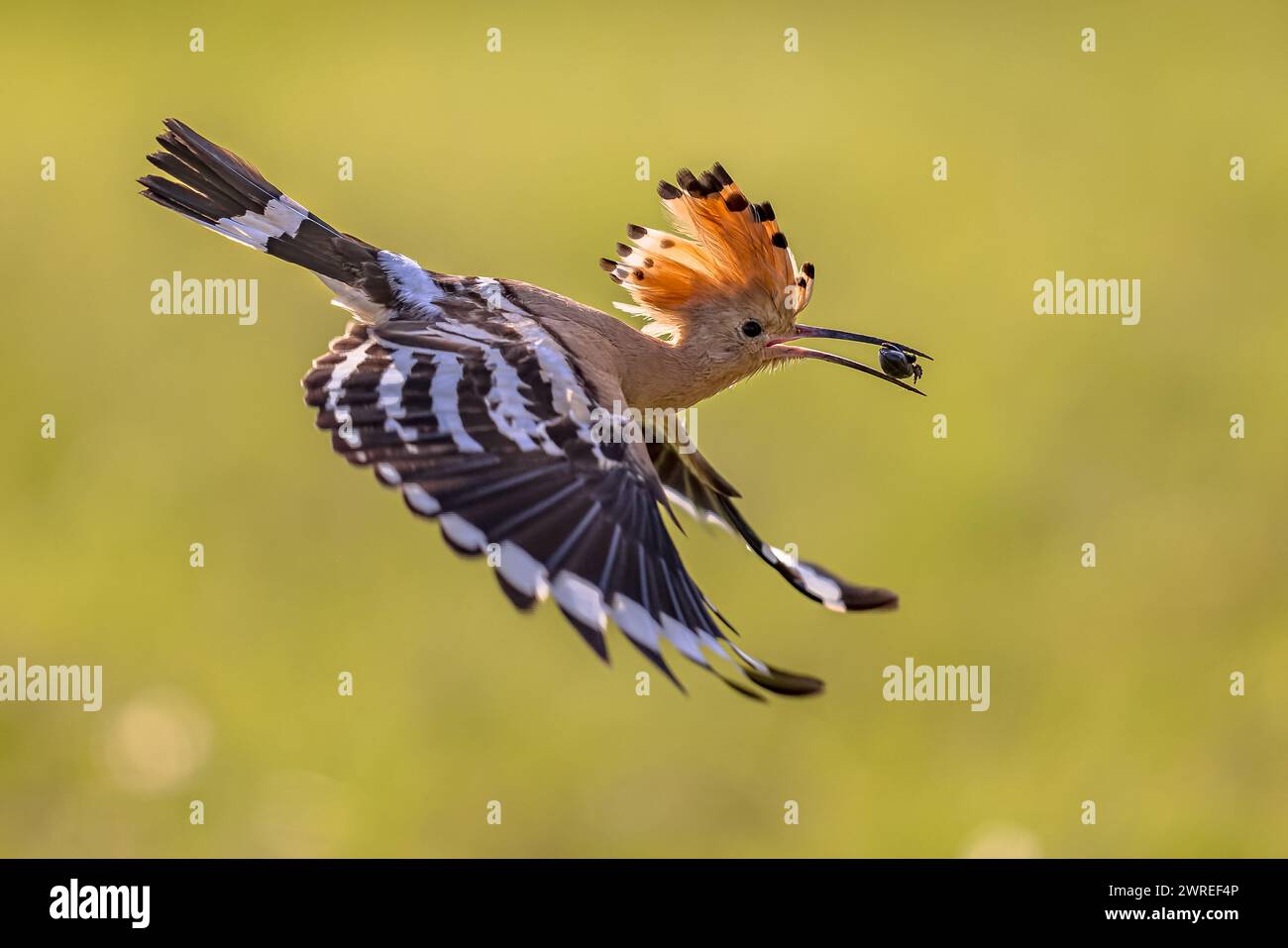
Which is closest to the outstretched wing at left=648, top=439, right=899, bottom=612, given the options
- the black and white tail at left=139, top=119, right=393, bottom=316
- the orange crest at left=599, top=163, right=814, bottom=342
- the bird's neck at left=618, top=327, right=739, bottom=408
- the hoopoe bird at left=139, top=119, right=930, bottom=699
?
the hoopoe bird at left=139, top=119, right=930, bottom=699

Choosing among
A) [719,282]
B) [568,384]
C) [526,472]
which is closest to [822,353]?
[719,282]

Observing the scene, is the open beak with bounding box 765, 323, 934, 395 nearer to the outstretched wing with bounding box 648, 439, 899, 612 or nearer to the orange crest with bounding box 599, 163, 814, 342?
the orange crest with bounding box 599, 163, 814, 342

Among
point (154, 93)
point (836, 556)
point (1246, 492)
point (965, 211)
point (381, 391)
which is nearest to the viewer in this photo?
point (381, 391)

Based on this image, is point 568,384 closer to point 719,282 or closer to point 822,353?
point 719,282

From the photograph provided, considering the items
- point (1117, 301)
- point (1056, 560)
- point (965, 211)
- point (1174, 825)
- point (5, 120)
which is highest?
point (5, 120)

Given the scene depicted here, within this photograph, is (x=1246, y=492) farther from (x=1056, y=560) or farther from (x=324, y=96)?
(x=324, y=96)

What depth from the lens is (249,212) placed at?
16.4 ft

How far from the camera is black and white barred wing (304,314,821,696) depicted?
387 cm

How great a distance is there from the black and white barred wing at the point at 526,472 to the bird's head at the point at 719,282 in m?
0.61

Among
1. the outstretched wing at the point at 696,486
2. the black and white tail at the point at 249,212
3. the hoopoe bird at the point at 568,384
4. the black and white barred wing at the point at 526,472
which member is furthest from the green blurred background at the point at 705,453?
the black and white barred wing at the point at 526,472

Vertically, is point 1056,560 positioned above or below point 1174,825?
above

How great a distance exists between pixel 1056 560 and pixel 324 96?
24.1 ft
